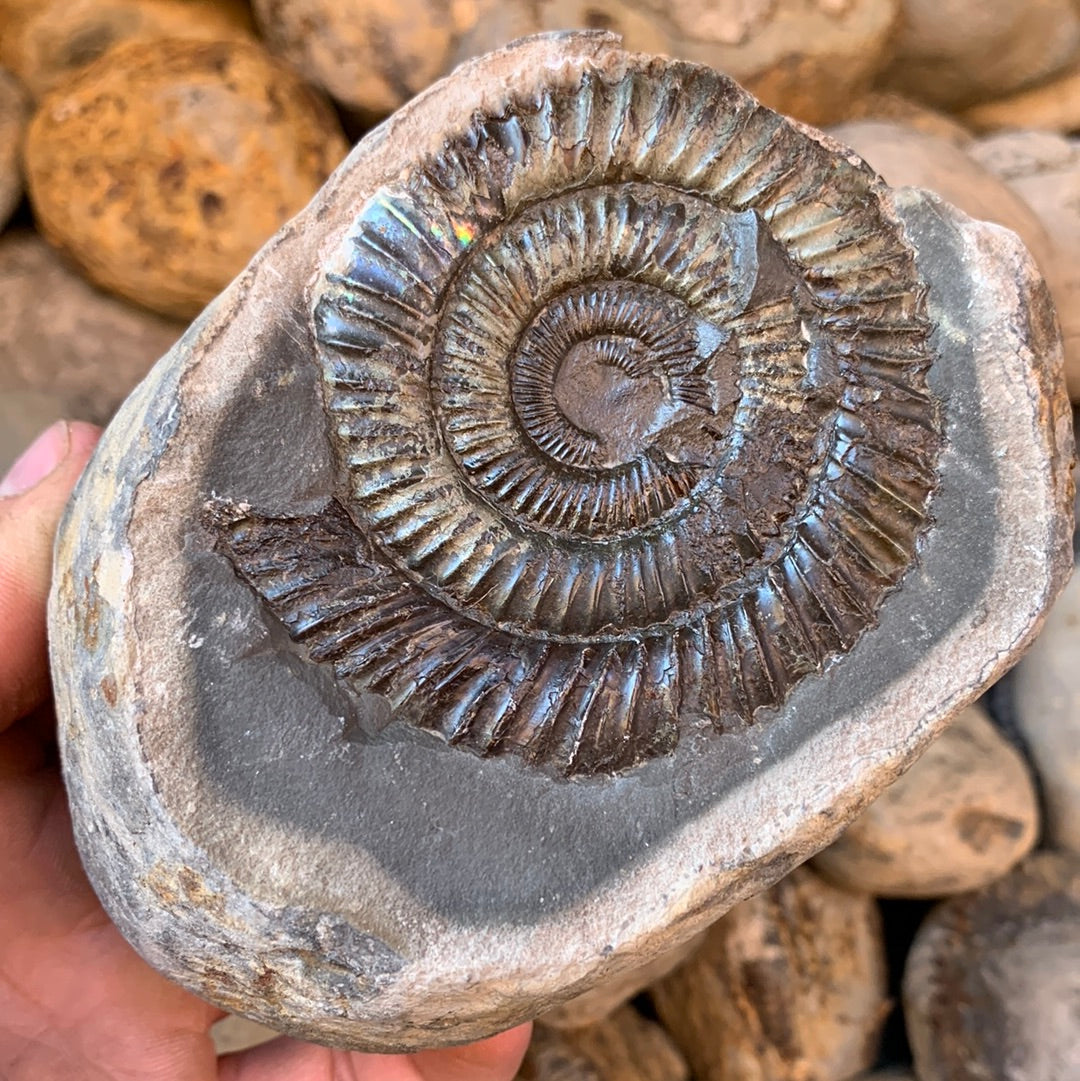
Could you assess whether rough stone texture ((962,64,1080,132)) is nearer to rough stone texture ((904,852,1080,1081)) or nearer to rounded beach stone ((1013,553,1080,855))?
rounded beach stone ((1013,553,1080,855))

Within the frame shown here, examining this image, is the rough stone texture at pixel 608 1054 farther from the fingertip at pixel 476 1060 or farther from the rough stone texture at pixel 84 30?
the rough stone texture at pixel 84 30

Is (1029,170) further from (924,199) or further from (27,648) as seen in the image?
(27,648)

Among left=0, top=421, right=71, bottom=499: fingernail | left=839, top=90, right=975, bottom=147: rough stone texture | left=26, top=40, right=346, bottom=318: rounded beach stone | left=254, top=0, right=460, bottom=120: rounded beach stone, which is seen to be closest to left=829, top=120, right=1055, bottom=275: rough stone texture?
left=839, top=90, right=975, bottom=147: rough stone texture

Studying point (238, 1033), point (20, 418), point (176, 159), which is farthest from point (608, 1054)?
point (176, 159)

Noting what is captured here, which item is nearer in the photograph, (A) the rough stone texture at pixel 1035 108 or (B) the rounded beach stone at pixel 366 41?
(B) the rounded beach stone at pixel 366 41

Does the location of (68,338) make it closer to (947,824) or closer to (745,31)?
(745,31)

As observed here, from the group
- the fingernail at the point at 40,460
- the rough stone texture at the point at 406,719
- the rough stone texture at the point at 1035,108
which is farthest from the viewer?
the rough stone texture at the point at 1035,108

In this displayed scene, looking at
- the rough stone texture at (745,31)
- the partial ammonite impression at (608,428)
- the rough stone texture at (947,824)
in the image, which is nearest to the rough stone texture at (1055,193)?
the rough stone texture at (745,31)
